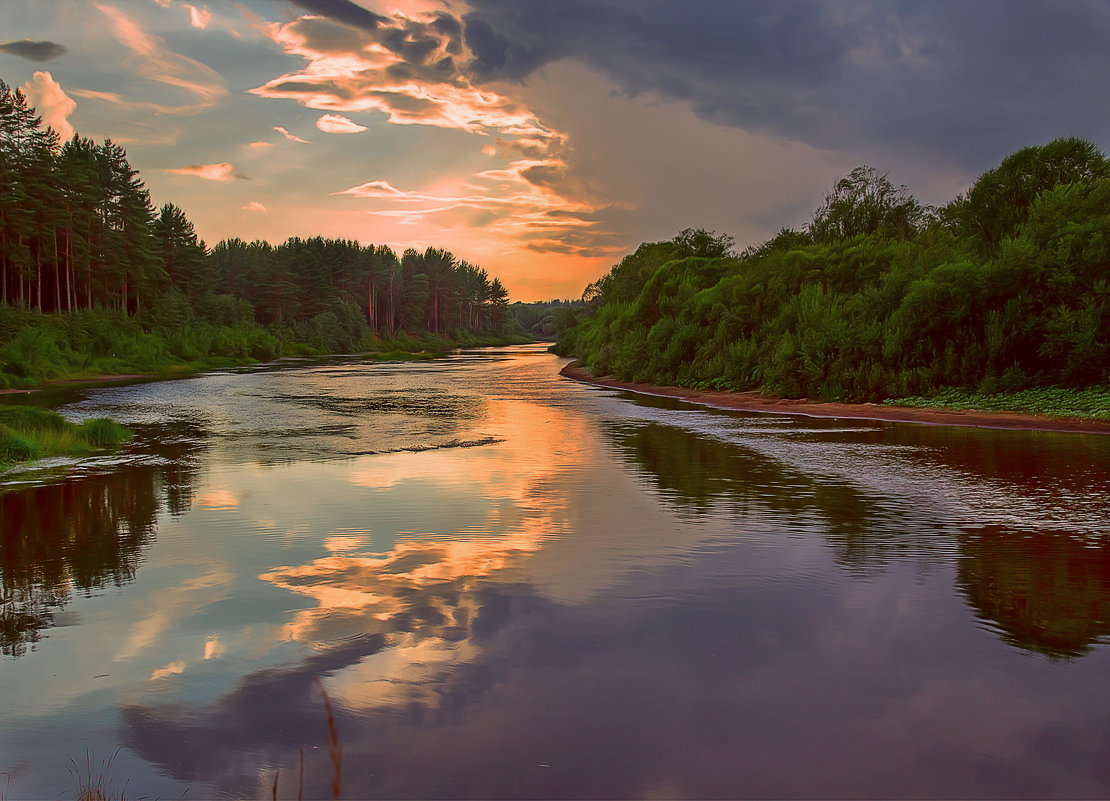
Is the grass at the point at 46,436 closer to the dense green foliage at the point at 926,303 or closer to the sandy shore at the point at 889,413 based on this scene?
the sandy shore at the point at 889,413

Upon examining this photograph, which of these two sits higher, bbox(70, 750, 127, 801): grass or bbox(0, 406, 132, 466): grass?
bbox(0, 406, 132, 466): grass

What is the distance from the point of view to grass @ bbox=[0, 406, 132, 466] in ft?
62.5

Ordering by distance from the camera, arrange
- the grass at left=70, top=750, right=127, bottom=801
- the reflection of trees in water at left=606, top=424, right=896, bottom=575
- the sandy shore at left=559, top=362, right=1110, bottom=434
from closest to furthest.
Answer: the grass at left=70, top=750, right=127, bottom=801
the reflection of trees in water at left=606, top=424, right=896, bottom=575
the sandy shore at left=559, top=362, right=1110, bottom=434

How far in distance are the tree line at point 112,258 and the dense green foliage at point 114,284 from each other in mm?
162

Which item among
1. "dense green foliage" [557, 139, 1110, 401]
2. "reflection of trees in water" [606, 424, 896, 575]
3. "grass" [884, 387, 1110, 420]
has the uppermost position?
"dense green foliage" [557, 139, 1110, 401]

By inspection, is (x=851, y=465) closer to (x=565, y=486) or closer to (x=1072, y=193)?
(x=565, y=486)

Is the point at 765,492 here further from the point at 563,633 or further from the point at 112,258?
the point at 112,258

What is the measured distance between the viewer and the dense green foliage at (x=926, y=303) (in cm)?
3069

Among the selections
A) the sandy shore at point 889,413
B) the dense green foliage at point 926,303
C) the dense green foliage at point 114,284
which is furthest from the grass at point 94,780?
the dense green foliage at point 114,284

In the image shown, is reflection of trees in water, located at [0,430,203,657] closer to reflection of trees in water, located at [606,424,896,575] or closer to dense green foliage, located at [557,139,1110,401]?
reflection of trees in water, located at [606,424,896,575]

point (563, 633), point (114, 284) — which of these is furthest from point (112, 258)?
point (563, 633)

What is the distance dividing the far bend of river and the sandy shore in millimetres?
8336

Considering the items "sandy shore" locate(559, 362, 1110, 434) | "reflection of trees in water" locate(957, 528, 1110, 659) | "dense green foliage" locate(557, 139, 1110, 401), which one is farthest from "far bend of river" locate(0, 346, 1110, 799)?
"dense green foliage" locate(557, 139, 1110, 401)

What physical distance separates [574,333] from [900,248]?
240ft
